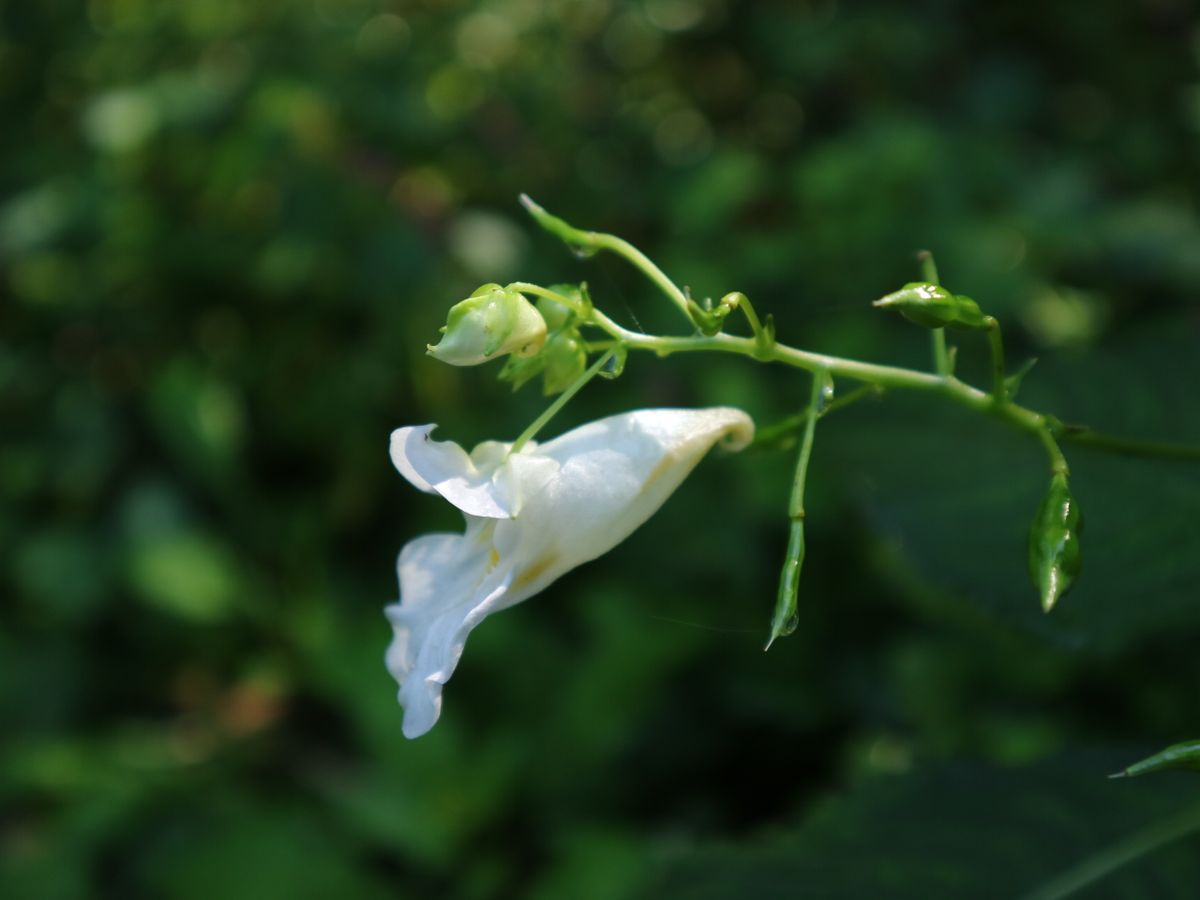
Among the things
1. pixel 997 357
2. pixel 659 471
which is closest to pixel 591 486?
pixel 659 471

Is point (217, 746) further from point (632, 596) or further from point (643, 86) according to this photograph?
point (643, 86)

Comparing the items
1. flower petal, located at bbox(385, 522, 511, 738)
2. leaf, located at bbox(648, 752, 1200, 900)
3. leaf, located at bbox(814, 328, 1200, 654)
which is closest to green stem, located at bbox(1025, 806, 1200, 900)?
leaf, located at bbox(648, 752, 1200, 900)

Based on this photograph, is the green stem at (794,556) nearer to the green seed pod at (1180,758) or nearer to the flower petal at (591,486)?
the flower petal at (591,486)

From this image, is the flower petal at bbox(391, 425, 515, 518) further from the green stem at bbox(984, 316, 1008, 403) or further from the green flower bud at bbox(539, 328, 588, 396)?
the green stem at bbox(984, 316, 1008, 403)

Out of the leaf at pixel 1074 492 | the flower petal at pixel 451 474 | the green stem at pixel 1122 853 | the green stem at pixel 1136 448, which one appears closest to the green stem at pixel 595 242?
the flower petal at pixel 451 474

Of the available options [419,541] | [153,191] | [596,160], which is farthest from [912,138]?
[419,541]
